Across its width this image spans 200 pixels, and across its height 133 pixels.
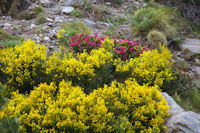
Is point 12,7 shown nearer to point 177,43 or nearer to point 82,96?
point 82,96

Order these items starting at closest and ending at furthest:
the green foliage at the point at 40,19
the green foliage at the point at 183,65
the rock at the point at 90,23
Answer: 1. the green foliage at the point at 183,65
2. the green foliage at the point at 40,19
3. the rock at the point at 90,23

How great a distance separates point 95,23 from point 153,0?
218 inches

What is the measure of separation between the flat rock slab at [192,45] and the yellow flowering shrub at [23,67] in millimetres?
5293

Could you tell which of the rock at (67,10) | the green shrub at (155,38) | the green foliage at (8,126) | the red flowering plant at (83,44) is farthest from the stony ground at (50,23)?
the green foliage at (8,126)

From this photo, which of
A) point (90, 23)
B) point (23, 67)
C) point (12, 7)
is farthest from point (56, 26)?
point (23, 67)

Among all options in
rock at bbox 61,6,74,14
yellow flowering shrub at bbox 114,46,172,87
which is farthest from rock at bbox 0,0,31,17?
yellow flowering shrub at bbox 114,46,172,87

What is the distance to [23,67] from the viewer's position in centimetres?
325

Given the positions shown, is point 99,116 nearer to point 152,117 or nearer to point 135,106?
point 135,106

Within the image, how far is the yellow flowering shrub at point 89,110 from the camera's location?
2.22 m

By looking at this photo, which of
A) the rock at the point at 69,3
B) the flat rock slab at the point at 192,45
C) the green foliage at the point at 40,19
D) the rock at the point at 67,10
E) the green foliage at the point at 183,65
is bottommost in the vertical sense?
the green foliage at the point at 183,65

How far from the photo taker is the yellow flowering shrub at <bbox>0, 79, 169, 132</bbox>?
2223 mm

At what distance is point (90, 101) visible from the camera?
8.00 feet

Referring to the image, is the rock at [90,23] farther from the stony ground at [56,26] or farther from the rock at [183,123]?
the rock at [183,123]

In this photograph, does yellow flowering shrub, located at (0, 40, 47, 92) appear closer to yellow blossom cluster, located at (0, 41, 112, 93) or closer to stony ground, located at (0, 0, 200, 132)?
yellow blossom cluster, located at (0, 41, 112, 93)
